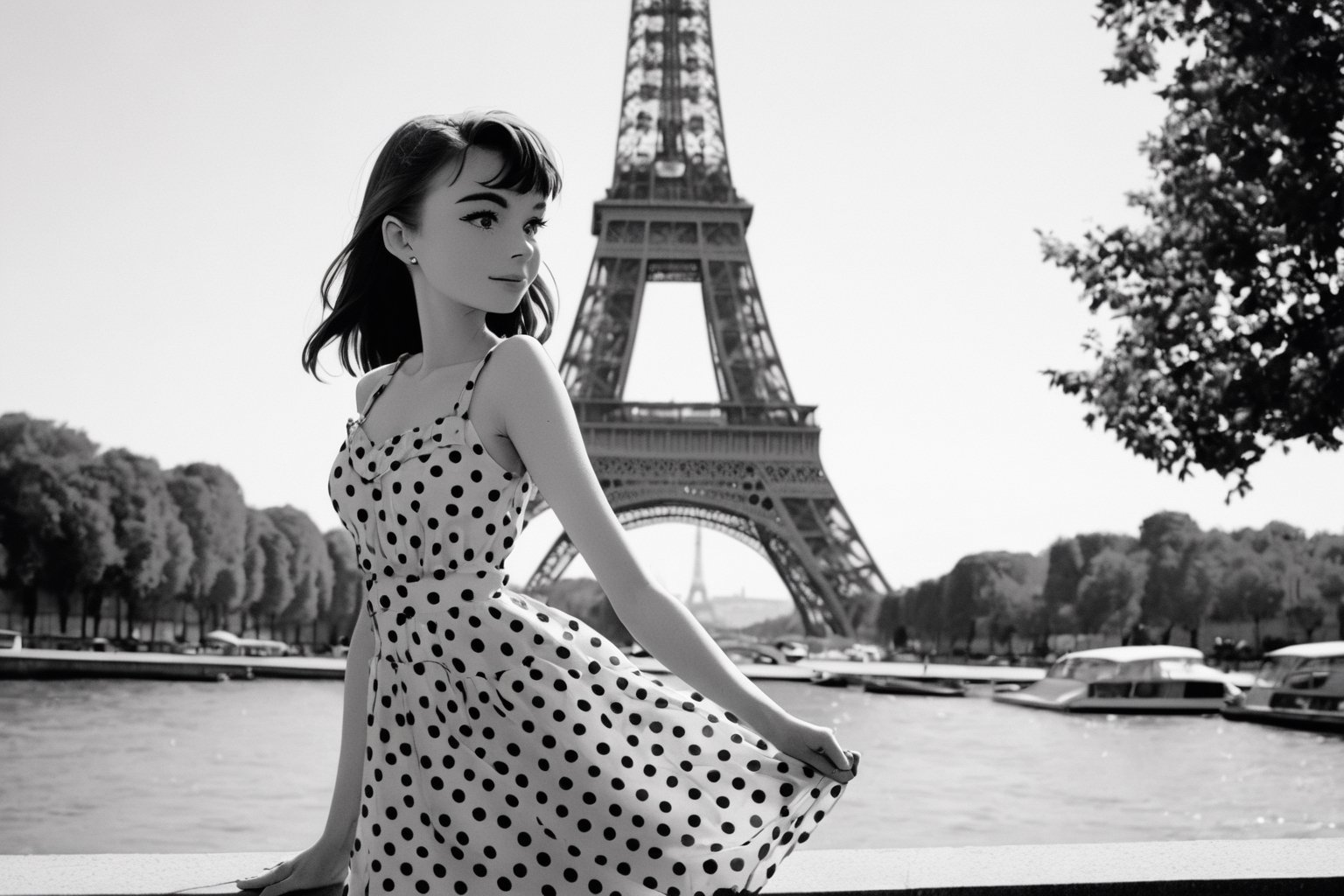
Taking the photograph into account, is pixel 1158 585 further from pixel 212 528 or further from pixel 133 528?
pixel 133 528

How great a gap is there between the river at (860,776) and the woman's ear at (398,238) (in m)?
5.32

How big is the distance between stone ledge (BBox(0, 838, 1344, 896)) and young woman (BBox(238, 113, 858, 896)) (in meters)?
0.49

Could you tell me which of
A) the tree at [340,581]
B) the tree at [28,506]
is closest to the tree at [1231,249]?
the tree at [28,506]

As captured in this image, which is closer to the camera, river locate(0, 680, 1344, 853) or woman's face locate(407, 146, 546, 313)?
woman's face locate(407, 146, 546, 313)

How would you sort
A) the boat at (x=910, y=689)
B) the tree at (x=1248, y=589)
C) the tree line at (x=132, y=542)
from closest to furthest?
the boat at (x=910, y=689) → the tree line at (x=132, y=542) → the tree at (x=1248, y=589)

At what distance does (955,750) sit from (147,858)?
12.4 metres

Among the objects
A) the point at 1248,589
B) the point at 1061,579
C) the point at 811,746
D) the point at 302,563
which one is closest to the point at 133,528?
the point at 302,563

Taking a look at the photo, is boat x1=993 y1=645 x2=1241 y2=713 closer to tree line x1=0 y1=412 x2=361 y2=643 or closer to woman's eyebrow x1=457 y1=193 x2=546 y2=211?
tree line x1=0 y1=412 x2=361 y2=643

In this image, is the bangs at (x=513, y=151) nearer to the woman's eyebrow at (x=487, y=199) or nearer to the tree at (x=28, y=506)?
the woman's eyebrow at (x=487, y=199)

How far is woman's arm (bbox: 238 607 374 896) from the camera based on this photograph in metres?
1.96

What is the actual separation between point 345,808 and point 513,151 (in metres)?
0.91

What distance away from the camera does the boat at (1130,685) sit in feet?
70.8

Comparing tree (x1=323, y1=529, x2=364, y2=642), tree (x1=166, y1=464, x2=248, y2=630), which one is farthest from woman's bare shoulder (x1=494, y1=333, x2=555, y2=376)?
tree (x1=323, y1=529, x2=364, y2=642)

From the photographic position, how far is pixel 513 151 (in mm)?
1836
